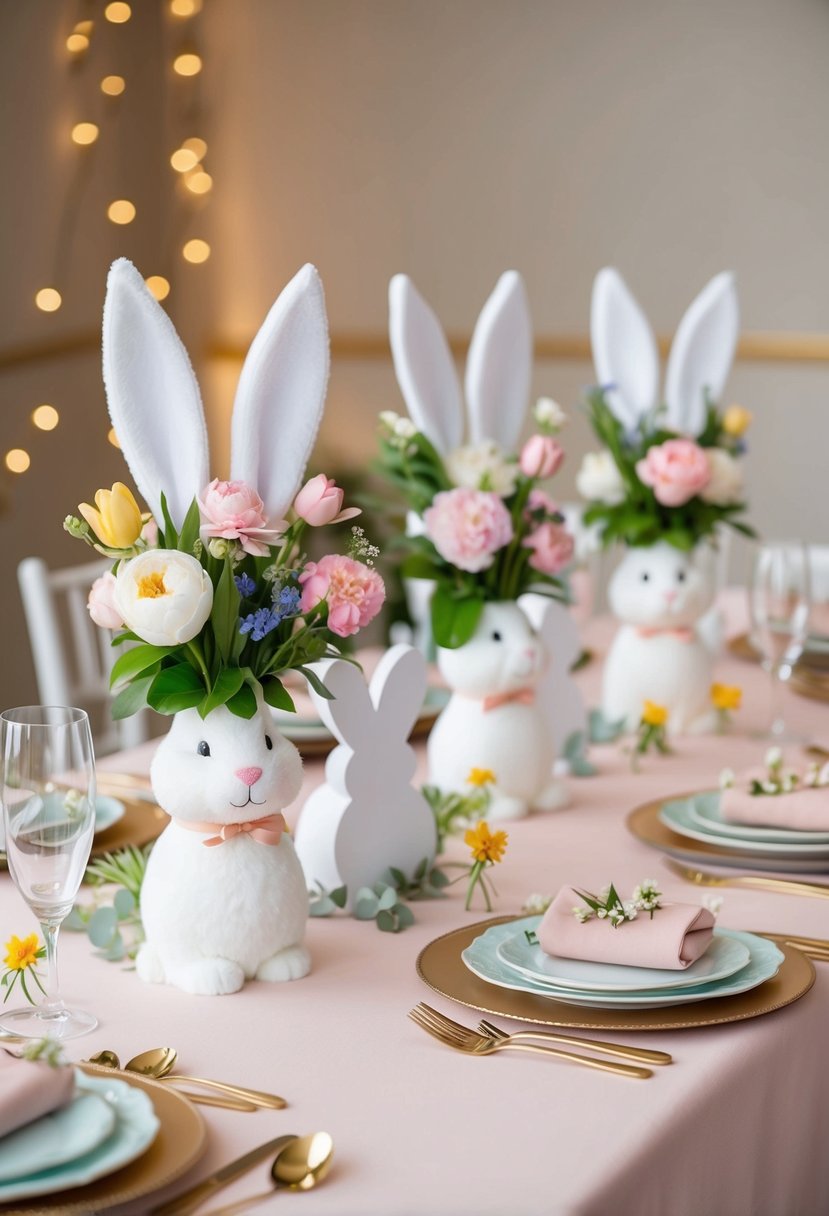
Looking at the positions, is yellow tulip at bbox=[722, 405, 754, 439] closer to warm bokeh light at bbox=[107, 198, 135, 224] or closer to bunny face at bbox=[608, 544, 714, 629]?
bunny face at bbox=[608, 544, 714, 629]

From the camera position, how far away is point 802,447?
13.9 feet

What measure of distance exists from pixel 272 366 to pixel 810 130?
3313 mm

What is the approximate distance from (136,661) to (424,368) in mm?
642

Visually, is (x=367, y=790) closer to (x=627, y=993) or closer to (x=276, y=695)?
(x=276, y=695)

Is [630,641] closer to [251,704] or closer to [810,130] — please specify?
[251,704]

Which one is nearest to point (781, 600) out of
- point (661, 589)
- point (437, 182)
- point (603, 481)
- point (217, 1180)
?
point (661, 589)

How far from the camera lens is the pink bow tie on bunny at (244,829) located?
1.16 m

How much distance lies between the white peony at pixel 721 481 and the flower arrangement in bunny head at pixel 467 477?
12.8 inches

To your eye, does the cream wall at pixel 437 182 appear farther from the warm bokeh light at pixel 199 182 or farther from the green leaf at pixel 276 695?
the green leaf at pixel 276 695

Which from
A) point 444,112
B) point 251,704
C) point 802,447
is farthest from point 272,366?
point 444,112

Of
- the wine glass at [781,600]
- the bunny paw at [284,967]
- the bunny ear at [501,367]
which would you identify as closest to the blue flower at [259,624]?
the bunny paw at [284,967]

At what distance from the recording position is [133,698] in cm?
115

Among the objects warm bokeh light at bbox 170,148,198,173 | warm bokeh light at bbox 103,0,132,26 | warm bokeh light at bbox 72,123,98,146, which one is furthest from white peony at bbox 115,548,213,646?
warm bokeh light at bbox 170,148,198,173

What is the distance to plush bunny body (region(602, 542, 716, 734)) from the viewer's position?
1.97 metres
